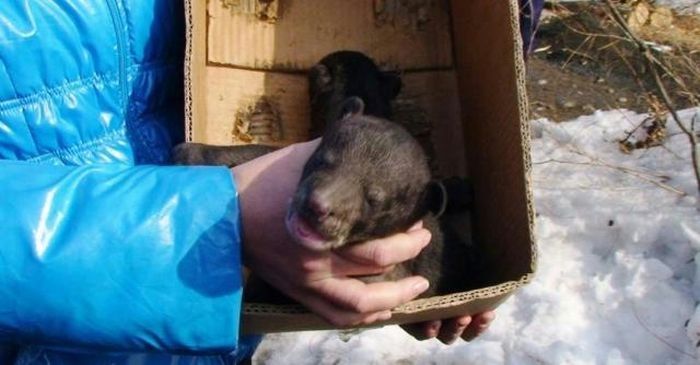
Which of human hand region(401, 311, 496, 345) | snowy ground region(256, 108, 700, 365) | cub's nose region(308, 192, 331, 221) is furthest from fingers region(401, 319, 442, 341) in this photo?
snowy ground region(256, 108, 700, 365)

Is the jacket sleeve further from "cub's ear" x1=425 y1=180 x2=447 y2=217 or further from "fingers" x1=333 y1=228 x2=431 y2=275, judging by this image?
"cub's ear" x1=425 y1=180 x2=447 y2=217

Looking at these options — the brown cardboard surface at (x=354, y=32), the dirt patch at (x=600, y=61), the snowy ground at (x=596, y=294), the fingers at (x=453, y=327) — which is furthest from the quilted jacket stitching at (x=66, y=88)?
the dirt patch at (x=600, y=61)

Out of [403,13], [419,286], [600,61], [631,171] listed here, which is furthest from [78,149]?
[600,61]

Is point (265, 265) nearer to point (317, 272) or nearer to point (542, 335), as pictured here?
point (317, 272)

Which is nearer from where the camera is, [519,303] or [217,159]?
[217,159]

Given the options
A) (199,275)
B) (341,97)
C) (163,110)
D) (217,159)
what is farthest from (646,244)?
(199,275)
